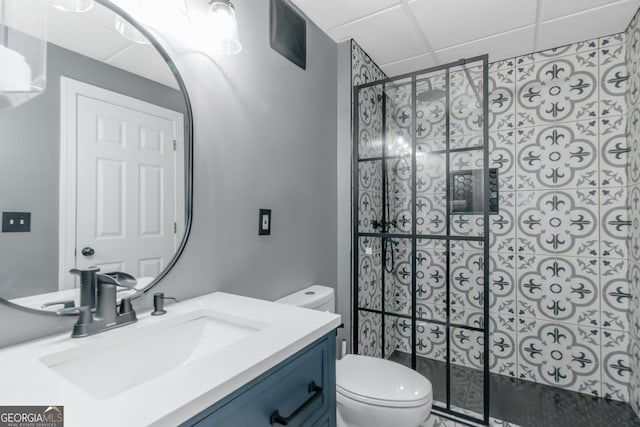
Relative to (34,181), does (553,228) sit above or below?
below

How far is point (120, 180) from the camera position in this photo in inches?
37.2

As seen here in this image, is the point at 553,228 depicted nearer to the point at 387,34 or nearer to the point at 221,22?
the point at 387,34

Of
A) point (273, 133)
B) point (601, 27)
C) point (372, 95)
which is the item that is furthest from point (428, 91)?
point (601, 27)

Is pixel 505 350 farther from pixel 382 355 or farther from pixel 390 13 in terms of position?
pixel 390 13

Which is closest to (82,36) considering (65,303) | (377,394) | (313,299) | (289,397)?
(65,303)

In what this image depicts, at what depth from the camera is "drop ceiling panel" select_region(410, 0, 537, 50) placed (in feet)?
5.68

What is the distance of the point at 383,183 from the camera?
7.18 ft

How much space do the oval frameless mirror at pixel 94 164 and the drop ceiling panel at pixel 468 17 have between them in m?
1.48

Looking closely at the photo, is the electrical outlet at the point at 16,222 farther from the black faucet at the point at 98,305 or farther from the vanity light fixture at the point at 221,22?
the vanity light fixture at the point at 221,22

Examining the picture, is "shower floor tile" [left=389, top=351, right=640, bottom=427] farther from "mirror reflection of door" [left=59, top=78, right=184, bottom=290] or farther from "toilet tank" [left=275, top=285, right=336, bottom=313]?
"mirror reflection of door" [left=59, top=78, right=184, bottom=290]

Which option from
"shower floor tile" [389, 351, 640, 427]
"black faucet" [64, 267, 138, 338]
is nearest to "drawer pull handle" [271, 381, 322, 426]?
"black faucet" [64, 267, 138, 338]

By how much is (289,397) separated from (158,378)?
32 cm

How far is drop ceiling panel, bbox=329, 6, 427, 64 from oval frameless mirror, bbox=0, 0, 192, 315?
4.25 feet

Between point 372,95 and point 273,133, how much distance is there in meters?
0.96
